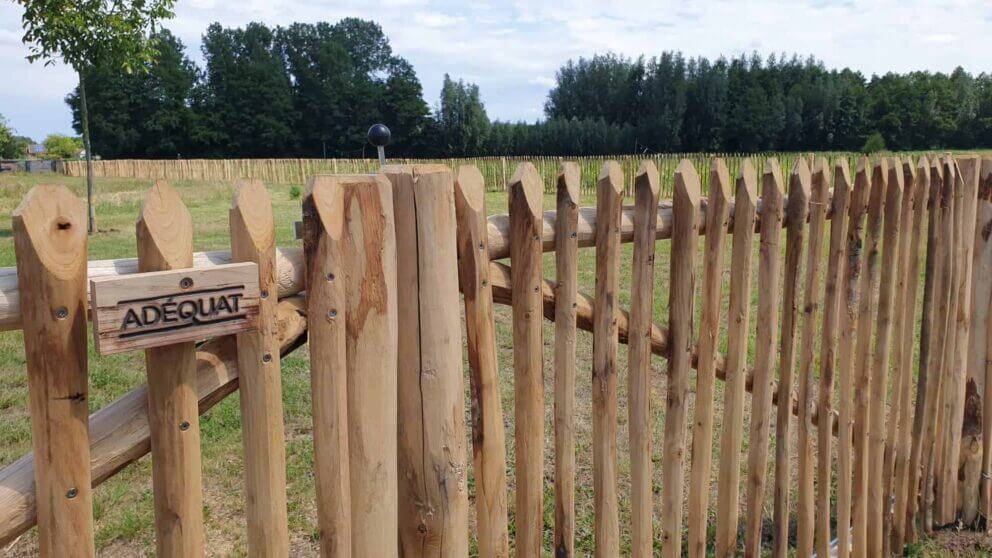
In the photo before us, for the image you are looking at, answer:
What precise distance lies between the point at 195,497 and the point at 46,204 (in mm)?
600

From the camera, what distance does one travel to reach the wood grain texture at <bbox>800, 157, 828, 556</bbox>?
2.63 metres

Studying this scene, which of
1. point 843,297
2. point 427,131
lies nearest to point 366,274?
point 843,297

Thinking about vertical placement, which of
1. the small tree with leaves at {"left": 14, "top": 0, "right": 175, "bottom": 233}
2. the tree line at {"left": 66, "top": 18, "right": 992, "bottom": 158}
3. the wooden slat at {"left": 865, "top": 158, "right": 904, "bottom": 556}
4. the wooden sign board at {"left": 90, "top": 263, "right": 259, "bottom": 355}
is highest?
the tree line at {"left": 66, "top": 18, "right": 992, "bottom": 158}

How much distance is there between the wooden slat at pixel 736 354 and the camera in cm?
235

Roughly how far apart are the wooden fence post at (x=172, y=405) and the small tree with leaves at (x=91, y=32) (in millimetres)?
11445

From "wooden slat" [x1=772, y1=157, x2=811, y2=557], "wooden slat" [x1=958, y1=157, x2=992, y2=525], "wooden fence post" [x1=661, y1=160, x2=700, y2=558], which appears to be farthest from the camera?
"wooden slat" [x1=958, y1=157, x2=992, y2=525]

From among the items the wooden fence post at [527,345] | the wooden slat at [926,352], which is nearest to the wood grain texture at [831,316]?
the wooden slat at [926,352]

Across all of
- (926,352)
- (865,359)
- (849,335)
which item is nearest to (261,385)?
(849,335)

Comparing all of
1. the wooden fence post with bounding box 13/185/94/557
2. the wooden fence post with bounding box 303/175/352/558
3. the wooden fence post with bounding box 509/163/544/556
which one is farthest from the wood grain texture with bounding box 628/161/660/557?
the wooden fence post with bounding box 13/185/94/557

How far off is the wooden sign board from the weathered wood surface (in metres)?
0.10

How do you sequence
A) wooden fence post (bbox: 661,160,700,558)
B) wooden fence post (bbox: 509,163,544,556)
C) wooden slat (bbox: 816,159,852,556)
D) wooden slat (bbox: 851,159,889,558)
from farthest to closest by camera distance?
1. wooden slat (bbox: 851,159,889,558)
2. wooden slat (bbox: 816,159,852,556)
3. wooden fence post (bbox: 661,160,700,558)
4. wooden fence post (bbox: 509,163,544,556)

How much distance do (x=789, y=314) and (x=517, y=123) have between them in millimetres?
70349

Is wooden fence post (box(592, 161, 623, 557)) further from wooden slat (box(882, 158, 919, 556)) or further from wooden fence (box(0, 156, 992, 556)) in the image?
wooden slat (box(882, 158, 919, 556))

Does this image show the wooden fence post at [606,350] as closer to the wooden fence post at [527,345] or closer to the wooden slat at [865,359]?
the wooden fence post at [527,345]
